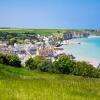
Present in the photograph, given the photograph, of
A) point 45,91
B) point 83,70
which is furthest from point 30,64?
point 45,91

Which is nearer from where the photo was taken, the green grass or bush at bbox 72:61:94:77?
the green grass

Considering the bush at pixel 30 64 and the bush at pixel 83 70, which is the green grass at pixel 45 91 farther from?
the bush at pixel 30 64

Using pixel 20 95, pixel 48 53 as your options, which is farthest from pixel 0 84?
pixel 48 53

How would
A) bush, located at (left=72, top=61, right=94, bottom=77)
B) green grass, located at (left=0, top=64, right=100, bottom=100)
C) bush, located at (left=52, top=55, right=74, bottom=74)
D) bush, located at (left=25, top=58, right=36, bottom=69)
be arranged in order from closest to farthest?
green grass, located at (left=0, top=64, right=100, bottom=100) < bush, located at (left=72, top=61, right=94, bottom=77) < bush, located at (left=52, top=55, right=74, bottom=74) < bush, located at (left=25, top=58, right=36, bottom=69)

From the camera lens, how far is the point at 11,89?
966cm

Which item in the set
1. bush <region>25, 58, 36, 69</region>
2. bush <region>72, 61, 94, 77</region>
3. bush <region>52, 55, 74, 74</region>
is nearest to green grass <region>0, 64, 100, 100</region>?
bush <region>72, 61, 94, 77</region>

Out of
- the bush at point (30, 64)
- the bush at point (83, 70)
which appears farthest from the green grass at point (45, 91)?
the bush at point (30, 64)

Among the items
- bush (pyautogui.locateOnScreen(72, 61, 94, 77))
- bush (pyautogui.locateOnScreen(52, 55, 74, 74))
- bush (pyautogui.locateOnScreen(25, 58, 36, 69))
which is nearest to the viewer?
bush (pyautogui.locateOnScreen(72, 61, 94, 77))

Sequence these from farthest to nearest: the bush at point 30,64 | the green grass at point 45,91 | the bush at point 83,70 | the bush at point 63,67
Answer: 1. the bush at point 30,64
2. the bush at point 63,67
3. the bush at point 83,70
4. the green grass at point 45,91

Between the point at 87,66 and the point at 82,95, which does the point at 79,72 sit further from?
the point at 82,95

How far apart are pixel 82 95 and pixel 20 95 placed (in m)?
1.72

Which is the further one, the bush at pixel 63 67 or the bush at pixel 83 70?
the bush at pixel 63 67

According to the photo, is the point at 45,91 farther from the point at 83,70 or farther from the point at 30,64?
the point at 30,64

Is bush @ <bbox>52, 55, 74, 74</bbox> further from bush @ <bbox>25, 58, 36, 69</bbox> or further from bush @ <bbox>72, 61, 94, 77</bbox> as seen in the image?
bush @ <bbox>25, 58, 36, 69</bbox>
